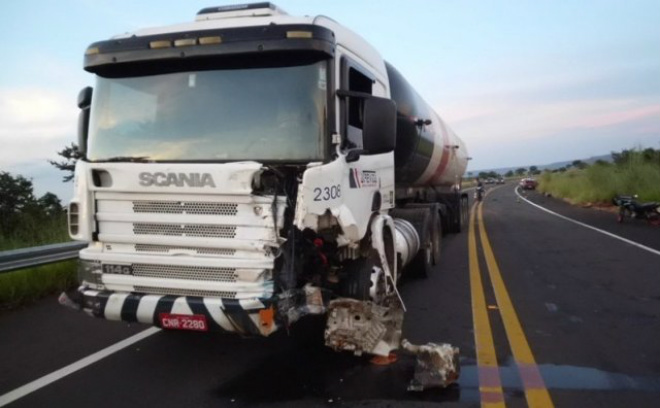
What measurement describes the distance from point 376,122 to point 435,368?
203 cm

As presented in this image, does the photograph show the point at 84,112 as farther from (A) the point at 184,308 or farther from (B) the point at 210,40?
(A) the point at 184,308

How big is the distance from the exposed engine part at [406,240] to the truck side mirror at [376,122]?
2.52m

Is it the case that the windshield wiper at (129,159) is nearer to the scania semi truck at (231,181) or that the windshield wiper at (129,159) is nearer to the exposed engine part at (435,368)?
the scania semi truck at (231,181)

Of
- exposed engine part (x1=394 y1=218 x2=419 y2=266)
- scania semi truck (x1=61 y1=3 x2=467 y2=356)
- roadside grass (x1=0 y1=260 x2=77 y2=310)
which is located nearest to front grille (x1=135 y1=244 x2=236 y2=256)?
scania semi truck (x1=61 y1=3 x2=467 y2=356)

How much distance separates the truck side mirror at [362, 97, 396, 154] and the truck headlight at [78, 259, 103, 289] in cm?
244

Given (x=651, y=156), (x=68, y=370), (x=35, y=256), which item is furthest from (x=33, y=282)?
(x=651, y=156)

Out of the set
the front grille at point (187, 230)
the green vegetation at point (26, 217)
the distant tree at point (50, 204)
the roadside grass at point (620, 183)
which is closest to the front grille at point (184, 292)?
the front grille at point (187, 230)

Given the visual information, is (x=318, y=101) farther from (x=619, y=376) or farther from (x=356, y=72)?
(x=619, y=376)

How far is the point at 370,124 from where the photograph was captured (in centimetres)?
448

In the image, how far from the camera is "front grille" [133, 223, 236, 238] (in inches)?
159

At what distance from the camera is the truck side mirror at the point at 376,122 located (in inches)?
176

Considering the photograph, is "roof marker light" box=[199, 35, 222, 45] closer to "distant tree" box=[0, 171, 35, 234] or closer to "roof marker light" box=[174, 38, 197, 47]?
"roof marker light" box=[174, 38, 197, 47]

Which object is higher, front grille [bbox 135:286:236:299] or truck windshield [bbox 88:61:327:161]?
truck windshield [bbox 88:61:327:161]

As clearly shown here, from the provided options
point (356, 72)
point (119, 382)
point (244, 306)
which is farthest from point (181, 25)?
point (119, 382)
